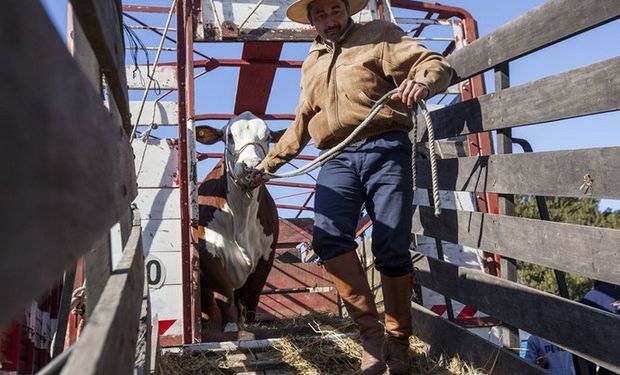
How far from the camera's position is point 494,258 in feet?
17.4

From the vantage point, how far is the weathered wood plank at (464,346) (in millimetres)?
2867

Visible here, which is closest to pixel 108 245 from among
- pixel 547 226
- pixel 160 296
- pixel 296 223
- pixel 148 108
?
pixel 547 226

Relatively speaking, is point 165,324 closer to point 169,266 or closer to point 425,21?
point 169,266

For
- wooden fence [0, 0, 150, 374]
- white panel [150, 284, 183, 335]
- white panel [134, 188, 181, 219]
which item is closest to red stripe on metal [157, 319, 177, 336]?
white panel [150, 284, 183, 335]

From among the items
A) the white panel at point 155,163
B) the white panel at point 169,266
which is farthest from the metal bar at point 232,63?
the white panel at point 169,266

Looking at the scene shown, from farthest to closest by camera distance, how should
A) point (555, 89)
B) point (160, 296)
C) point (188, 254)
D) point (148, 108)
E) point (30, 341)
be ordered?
point (148, 108)
point (160, 296)
point (188, 254)
point (30, 341)
point (555, 89)

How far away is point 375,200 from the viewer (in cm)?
327

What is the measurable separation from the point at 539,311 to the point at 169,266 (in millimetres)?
3124

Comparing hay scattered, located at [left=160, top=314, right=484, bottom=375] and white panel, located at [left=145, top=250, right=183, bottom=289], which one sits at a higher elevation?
white panel, located at [left=145, top=250, right=183, bottom=289]

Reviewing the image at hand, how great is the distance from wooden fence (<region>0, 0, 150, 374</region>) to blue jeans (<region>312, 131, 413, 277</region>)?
1.92 m

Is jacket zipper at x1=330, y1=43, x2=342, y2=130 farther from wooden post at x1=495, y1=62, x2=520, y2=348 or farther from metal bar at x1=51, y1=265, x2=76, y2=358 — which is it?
metal bar at x1=51, y1=265, x2=76, y2=358

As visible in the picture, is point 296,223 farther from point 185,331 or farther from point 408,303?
point 408,303

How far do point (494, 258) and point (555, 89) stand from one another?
118 inches

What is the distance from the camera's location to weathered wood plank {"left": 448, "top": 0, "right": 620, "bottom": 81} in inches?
89.4
